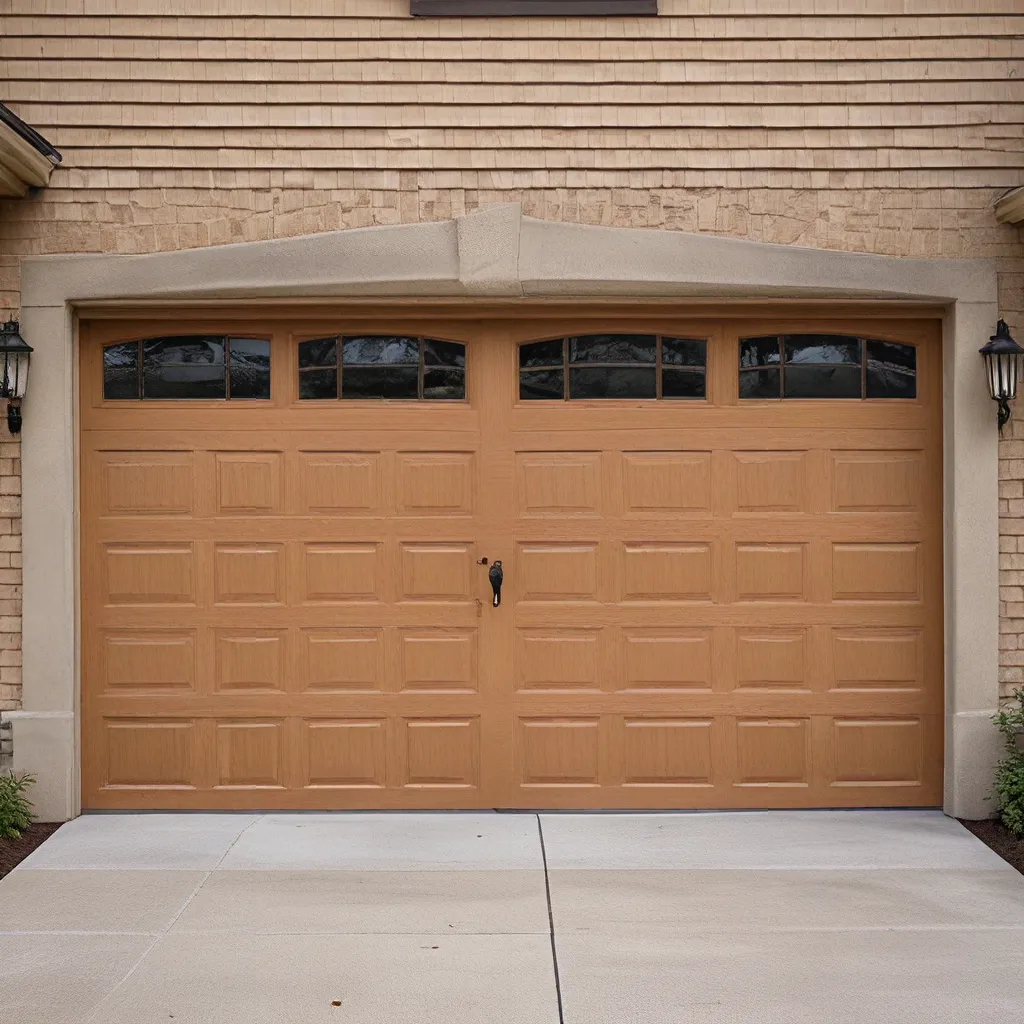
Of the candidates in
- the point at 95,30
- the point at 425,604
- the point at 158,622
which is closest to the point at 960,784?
the point at 425,604

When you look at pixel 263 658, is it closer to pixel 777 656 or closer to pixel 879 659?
pixel 777 656

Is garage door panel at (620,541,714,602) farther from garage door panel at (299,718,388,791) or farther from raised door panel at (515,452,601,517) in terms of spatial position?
garage door panel at (299,718,388,791)

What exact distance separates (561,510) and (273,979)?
3001mm

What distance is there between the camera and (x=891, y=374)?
6672 millimetres

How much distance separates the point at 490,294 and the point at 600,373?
74 centimetres

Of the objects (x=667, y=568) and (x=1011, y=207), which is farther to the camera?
(x=667, y=568)

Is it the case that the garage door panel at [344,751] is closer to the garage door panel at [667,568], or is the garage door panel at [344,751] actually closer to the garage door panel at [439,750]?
the garage door panel at [439,750]

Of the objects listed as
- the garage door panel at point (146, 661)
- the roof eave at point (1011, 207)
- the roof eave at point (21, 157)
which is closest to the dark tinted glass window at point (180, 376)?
the roof eave at point (21, 157)

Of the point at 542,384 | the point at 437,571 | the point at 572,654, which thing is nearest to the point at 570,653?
the point at 572,654

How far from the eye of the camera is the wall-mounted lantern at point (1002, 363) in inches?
247

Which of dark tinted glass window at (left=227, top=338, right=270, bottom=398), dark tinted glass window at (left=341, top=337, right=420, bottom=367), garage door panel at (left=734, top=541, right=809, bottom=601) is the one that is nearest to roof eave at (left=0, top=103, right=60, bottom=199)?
dark tinted glass window at (left=227, top=338, right=270, bottom=398)

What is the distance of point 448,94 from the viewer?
6.43 meters

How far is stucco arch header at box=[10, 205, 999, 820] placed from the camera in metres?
6.37

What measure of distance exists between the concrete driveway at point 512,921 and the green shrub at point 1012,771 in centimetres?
25
